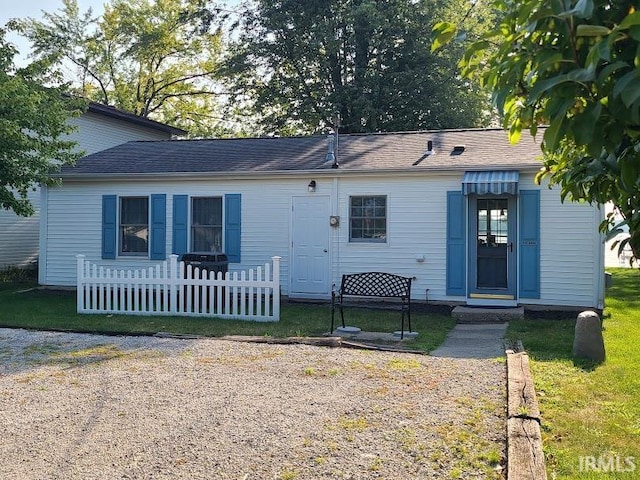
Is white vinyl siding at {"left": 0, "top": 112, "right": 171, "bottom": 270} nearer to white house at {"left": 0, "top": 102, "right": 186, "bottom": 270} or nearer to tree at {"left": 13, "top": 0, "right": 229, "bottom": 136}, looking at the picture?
white house at {"left": 0, "top": 102, "right": 186, "bottom": 270}

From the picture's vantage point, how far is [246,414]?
4875 mm

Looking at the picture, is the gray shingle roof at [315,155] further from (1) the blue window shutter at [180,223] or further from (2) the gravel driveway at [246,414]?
(2) the gravel driveway at [246,414]

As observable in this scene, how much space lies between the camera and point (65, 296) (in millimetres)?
13336

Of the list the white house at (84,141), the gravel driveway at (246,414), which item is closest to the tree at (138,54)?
the white house at (84,141)

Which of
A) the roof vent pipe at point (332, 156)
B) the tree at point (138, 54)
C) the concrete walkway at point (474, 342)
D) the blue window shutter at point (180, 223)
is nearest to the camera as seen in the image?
the concrete walkway at point (474, 342)

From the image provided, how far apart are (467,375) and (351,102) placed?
18.8 m

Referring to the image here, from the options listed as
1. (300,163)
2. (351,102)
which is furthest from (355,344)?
(351,102)

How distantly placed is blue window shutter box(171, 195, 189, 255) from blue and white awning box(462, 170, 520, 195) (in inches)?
231

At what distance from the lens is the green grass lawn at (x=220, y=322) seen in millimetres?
8953

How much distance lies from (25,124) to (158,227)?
10.9 feet

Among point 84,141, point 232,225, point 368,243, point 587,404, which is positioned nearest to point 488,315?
point 368,243

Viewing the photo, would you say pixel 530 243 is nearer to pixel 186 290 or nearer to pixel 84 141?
pixel 186 290

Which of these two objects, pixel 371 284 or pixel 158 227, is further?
pixel 158 227

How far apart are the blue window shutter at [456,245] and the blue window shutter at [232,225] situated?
4.36 m
